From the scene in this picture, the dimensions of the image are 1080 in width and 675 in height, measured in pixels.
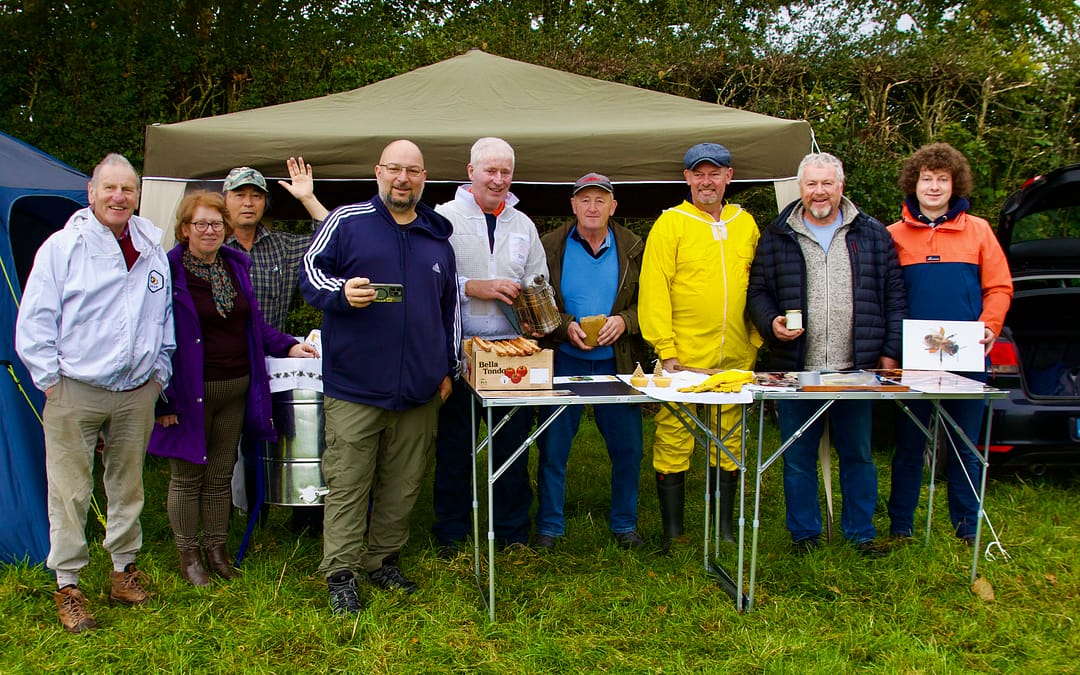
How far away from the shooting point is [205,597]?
3.44 metres

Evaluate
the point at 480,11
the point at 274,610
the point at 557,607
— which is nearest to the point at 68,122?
the point at 480,11

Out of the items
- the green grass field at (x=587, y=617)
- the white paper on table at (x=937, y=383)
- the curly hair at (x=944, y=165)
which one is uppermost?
the curly hair at (x=944, y=165)

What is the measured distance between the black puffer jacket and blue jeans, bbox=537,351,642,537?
0.75m

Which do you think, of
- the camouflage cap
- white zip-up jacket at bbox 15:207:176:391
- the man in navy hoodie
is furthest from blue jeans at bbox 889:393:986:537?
white zip-up jacket at bbox 15:207:176:391

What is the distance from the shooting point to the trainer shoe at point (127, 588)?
3.33 metres

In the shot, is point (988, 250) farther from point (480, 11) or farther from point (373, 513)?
point (480, 11)

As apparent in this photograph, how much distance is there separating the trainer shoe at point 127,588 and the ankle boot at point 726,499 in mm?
2539

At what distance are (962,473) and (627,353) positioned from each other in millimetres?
1675

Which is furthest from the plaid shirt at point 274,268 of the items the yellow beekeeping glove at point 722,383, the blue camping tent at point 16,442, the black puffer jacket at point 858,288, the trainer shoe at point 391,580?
the black puffer jacket at point 858,288

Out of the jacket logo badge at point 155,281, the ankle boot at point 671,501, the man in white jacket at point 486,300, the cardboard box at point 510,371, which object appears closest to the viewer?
the jacket logo badge at point 155,281

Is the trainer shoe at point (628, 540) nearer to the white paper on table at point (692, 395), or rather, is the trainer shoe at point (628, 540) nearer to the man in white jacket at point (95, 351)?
the white paper on table at point (692, 395)

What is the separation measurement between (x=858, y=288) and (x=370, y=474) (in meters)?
2.24

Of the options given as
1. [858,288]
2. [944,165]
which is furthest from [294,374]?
[944,165]

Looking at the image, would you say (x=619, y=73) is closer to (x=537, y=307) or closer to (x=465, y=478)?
(x=537, y=307)
